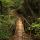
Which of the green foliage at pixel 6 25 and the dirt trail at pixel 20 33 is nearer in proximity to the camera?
the green foliage at pixel 6 25

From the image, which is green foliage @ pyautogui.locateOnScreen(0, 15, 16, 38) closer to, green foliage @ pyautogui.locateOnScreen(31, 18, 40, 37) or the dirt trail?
the dirt trail

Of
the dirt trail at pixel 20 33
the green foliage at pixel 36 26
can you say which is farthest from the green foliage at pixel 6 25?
the green foliage at pixel 36 26

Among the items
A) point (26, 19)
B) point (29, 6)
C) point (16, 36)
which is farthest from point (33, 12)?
point (16, 36)

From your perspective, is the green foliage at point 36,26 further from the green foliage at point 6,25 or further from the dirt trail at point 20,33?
the green foliage at point 6,25

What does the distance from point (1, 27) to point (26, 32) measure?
0.76 metres

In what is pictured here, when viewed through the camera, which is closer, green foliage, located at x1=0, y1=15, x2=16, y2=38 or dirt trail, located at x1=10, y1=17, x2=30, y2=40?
green foliage, located at x1=0, y1=15, x2=16, y2=38

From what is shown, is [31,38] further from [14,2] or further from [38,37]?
[14,2]

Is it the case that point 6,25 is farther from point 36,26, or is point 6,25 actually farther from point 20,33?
point 36,26

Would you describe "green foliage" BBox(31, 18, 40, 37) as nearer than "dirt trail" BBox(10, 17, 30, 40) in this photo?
Yes

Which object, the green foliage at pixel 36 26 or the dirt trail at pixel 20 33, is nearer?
the green foliage at pixel 36 26

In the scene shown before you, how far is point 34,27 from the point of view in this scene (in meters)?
4.01

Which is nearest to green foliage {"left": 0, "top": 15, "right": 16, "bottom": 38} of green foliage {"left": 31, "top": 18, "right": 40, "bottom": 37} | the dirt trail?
the dirt trail

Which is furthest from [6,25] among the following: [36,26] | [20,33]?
[36,26]

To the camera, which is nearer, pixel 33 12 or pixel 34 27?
pixel 34 27
